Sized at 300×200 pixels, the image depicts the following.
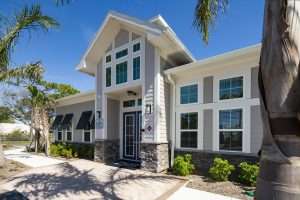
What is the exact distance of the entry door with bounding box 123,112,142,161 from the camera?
39.8 ft

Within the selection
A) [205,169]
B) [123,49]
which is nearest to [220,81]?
[205,169]

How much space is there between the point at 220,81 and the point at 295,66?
7.11 metres

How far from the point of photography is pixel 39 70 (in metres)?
10.4

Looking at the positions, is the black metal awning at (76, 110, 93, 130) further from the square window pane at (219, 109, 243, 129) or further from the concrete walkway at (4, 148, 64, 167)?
the square window pane at (219, 109, 243, 129)

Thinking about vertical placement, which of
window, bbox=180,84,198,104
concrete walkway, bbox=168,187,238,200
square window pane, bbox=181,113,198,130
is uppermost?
window, bbox=180,84,198,104

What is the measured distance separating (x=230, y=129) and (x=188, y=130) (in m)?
1.84

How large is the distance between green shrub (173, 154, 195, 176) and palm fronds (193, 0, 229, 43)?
4890 mm

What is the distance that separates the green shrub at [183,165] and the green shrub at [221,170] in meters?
1.09

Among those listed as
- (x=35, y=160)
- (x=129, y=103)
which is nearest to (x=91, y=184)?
(x=129, y=103)

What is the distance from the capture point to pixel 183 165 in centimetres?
905

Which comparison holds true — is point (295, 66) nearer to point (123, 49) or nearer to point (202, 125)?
point (202, 125)

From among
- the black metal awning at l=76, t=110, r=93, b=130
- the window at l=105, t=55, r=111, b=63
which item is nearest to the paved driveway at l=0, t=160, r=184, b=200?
the black metal awning at l=76, t=110, r=93, b=130

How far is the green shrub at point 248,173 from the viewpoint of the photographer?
739 centimetres

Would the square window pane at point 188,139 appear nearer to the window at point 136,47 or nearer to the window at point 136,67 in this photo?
the window at point 136,67
